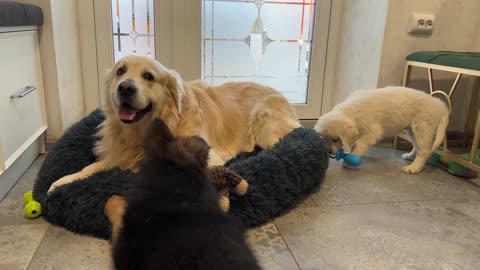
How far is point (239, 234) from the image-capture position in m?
1.04

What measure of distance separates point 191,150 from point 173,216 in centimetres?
17

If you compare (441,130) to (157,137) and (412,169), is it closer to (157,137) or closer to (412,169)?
(412,169)

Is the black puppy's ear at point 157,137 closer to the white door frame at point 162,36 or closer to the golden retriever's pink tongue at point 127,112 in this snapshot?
the golden retriever's pink tongue at point 127,112

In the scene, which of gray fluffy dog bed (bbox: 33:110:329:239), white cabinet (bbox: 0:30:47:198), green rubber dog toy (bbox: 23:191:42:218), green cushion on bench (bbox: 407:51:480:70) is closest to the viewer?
gray fluffy dog bed (bbox: 33:110:329:239)

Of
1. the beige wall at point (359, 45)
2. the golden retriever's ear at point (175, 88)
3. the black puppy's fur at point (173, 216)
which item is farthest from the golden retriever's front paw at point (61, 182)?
the beige wall at point (359, 45)

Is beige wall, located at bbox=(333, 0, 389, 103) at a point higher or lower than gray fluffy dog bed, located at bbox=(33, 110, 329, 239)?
higher

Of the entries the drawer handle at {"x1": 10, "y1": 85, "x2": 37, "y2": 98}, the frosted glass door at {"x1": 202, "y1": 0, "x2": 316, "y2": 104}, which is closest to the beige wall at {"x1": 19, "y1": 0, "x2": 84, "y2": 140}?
the drawer handle at {"x1": 10, "y1": 85, "x2": 37, "y2": 98}

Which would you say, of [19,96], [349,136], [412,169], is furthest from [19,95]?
[412,169]

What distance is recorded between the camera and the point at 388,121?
2561 mm

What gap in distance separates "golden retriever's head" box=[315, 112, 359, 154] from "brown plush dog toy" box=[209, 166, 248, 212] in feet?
3.59

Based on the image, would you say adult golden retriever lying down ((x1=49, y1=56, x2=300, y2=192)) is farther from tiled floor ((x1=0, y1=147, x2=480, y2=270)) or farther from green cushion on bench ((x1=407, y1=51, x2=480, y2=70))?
green cushion on bench ((x1=407, y1=51, x2=480, y2=70))

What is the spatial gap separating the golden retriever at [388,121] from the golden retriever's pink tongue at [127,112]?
133cm

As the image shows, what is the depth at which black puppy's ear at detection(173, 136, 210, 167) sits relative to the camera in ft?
3.06

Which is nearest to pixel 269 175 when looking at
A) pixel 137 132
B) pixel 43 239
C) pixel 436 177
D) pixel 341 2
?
pixel 137 132
